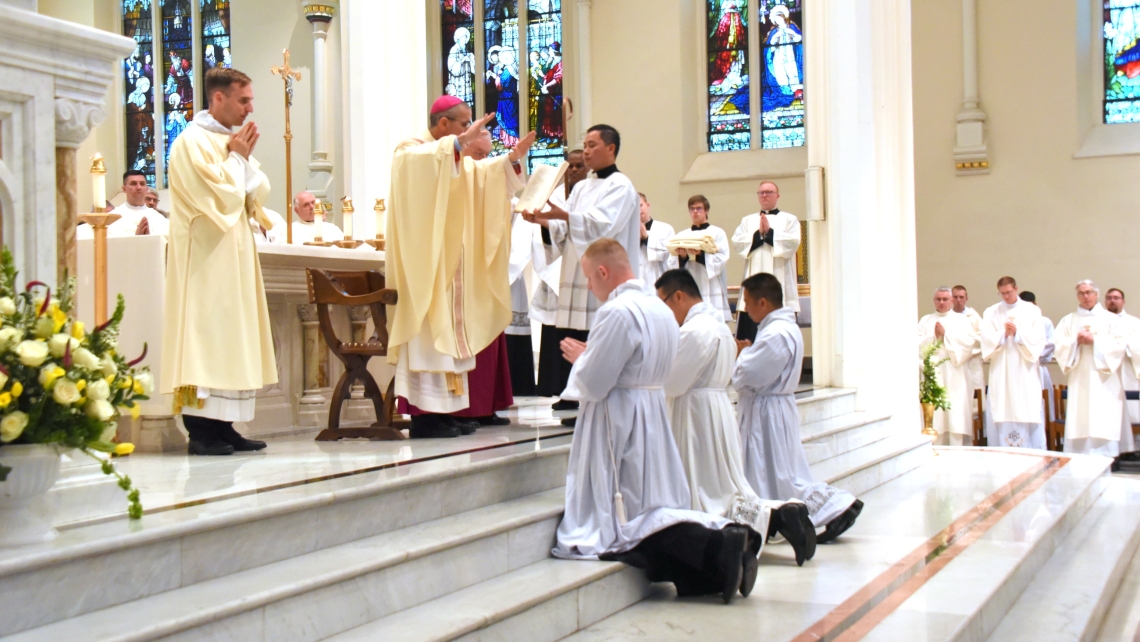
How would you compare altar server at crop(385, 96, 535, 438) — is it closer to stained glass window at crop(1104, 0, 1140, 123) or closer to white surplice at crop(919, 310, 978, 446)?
white surplice at crop(919, 310, 978, 446)

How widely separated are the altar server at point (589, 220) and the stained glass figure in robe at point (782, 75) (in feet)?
26.4

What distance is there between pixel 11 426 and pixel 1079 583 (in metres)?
4.69

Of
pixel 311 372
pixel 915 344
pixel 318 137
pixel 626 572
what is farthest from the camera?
pixel 318 137

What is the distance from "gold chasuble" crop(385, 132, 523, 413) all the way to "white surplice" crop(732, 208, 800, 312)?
16.3 feet

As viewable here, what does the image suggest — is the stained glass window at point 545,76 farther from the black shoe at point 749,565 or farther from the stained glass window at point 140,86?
the black shoe at point 749,565

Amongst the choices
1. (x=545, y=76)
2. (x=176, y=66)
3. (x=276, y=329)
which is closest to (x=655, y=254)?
(x=276, y=329)

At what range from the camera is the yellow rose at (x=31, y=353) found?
2850mm

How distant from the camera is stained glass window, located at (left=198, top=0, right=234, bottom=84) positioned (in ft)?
49.5

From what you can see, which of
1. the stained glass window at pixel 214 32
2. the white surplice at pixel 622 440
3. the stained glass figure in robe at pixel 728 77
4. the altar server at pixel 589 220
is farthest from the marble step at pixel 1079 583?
the stained glass window at pixel 214 32

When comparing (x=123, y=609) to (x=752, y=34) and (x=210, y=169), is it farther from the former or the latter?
(x=752, y=34)

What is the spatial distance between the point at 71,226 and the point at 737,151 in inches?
436

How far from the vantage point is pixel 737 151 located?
13883 mm

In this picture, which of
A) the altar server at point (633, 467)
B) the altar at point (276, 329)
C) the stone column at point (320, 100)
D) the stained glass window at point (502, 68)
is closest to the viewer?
the altar server at point (633, 467)

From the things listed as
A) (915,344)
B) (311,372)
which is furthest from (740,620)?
(915,344)
